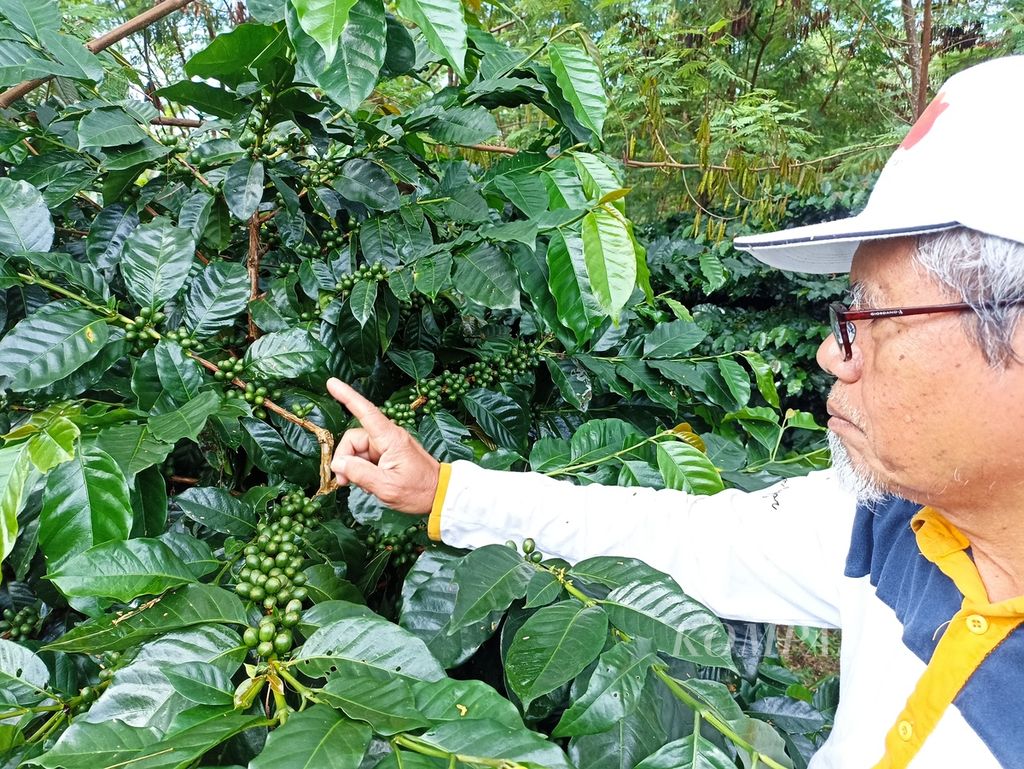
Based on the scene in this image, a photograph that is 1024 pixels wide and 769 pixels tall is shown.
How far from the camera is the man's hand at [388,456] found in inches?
40.8

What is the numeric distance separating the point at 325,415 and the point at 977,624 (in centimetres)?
93

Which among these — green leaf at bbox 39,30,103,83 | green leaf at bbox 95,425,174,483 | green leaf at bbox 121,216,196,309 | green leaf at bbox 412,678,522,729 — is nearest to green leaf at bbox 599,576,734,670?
green leaf at bbox 412,678,522,729

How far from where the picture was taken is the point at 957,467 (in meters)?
0.75

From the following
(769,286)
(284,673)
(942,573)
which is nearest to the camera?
(284,673)

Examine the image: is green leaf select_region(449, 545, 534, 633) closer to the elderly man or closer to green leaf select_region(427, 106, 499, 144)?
the elderly man

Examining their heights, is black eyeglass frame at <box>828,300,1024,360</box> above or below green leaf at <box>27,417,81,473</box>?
above

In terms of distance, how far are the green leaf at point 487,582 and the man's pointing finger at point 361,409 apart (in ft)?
0.97

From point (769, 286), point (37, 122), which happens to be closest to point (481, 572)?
point (37, 122)

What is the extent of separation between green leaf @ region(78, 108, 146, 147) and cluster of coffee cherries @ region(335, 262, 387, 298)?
1.26 feet

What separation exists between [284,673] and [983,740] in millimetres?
748

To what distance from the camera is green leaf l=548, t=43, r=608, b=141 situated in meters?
1.02

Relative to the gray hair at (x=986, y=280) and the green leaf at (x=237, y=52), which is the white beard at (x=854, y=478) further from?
the green leaf at (x=237, y=52)

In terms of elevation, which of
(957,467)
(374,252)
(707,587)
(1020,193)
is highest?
(1020,193)

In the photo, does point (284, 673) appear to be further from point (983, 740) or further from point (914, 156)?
point (914, 156)
